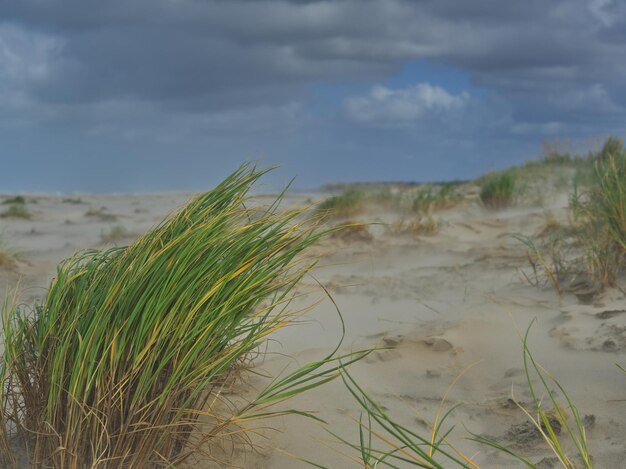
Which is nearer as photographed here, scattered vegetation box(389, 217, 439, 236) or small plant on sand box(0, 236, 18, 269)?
small plant on sand box(0, 236, 18, 269)

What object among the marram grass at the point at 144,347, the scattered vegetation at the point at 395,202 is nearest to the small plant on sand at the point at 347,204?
the scattered vegetation at the point at 395,202

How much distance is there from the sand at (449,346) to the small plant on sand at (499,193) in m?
2.68

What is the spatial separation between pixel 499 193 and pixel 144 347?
6942mm

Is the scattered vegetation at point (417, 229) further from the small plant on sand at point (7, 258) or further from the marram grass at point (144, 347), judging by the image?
the marram grass at point (144, 347)

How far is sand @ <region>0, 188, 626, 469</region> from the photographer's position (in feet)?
7.66

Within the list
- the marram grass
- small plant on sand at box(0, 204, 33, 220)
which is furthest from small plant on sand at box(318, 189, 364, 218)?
the marram grass

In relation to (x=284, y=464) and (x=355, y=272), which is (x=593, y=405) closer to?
(x=284, y=464)

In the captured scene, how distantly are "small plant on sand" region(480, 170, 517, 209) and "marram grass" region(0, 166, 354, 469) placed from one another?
258 inches

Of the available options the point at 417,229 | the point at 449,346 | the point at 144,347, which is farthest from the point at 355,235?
the point at 144,347

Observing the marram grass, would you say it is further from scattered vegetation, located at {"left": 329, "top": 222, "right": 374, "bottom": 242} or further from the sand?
scattered vegetation, located at {"left": 329, "top": 222, "right": 374, "bottom": 242}

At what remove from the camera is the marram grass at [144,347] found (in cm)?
186

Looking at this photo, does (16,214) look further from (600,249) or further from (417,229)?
(600,249)

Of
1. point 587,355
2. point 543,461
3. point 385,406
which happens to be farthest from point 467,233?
point 543,461

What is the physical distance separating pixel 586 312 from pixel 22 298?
11.8 feet
